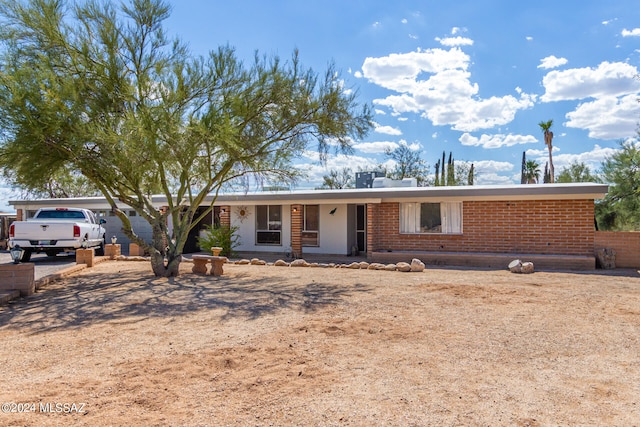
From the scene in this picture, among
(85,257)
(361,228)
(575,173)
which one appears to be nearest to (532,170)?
(575,173)

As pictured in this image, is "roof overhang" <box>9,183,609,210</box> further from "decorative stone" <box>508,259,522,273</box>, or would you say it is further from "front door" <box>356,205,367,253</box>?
"decorative stone" <box>508,259,522,273</box>

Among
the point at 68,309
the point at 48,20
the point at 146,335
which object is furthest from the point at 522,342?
the point at 48,20

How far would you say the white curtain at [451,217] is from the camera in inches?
616

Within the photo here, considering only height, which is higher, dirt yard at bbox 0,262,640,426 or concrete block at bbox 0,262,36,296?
concrete block at bbox 0,262,36,296

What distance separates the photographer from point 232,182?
43.8ft

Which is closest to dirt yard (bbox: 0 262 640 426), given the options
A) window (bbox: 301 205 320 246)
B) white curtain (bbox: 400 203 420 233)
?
white curtain (bbox: 400 203 420 233)

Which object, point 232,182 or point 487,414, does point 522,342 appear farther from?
point 232,182

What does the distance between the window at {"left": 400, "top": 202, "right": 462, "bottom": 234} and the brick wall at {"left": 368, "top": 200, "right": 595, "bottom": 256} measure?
0.67 feet

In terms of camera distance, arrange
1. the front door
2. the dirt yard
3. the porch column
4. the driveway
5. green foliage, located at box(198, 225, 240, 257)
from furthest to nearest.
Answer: the front door → green foliage, located at box(198, 225, 240, 257) → the porch column → the driveway → the dirt yard

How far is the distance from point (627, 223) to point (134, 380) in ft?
70.9

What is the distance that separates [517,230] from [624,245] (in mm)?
3030

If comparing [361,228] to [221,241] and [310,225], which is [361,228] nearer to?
[310,225]

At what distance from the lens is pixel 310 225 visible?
61.9ft

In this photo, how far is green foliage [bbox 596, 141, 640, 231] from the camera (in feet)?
63.2
